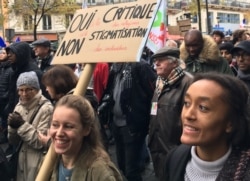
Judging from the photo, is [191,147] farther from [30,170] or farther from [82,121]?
[30,170]

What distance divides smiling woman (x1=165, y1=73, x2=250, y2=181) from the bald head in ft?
9.26

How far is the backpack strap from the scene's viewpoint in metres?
2.10

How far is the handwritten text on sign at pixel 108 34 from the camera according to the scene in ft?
8.25

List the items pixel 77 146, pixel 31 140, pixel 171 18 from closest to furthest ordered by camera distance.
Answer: pixel 77 146, pixel 31 140, pixel 171 18

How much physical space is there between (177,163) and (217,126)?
31 cm

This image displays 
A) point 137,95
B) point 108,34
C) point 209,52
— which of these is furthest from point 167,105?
point 108,34

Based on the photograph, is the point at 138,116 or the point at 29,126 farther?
the point at 138,116

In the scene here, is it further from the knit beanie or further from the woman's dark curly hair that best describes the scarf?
the woman's dark curly hair

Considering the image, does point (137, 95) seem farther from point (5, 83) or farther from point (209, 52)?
point (5, 83)

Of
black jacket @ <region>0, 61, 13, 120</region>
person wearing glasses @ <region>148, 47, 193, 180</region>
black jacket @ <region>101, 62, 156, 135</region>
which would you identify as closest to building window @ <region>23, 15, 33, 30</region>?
black jacket @ <region>0, 61, 13, 120</region>

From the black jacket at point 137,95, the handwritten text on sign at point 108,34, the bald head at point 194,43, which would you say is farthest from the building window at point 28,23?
the handwritten text on sign at point 108,34

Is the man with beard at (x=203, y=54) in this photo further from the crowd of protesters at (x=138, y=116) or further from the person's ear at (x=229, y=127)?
the person's ear at (x=229, y=127)

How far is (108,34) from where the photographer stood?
8.81 ft

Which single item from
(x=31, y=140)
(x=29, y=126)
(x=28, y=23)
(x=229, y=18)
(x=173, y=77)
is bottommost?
(x=31, y=140)
